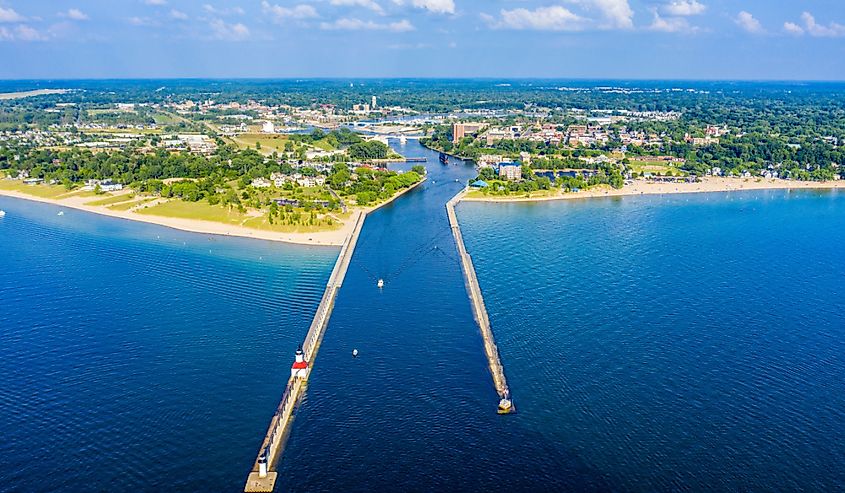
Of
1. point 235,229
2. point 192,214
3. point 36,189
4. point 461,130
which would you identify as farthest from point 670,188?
point 36,189

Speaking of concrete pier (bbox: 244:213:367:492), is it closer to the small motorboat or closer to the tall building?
the small motorboat

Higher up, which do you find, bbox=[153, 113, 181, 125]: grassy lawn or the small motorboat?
bbox=[153, 113, 181, 125]: grassy lawn

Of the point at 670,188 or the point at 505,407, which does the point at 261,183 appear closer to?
the point at 670,188

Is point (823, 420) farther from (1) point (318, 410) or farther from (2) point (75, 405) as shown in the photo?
(2) point (75, 405)

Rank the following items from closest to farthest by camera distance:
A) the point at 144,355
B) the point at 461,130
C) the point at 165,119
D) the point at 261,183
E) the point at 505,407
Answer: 1. the point at 505,407
2. the point at 144,355
3. the point at 261,183
4. the point at 461,130
5. the point at 165,119

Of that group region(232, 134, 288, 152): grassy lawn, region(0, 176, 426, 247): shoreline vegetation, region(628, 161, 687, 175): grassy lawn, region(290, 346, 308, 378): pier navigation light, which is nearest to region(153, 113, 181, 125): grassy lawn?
region(232, 134, 288, 152): grassy lawn

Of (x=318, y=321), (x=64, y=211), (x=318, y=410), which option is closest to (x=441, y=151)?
(x=64, y=211)
